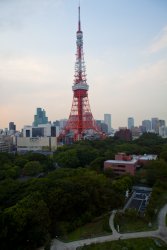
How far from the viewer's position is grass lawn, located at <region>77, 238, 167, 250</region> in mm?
11230

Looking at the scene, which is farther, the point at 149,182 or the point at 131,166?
the point at 131,166

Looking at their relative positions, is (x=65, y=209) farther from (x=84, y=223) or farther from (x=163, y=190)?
(x=163, y=190)

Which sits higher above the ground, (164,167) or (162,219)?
(164,167)

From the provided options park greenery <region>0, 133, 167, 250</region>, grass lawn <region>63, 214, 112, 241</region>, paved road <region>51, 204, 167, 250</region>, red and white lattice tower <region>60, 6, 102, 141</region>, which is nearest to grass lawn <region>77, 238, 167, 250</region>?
paved road <region>51, 204, 167, 250</region>

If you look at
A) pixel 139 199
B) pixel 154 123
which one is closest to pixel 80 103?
pixel 139 199

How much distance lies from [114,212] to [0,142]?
35568 millimetres

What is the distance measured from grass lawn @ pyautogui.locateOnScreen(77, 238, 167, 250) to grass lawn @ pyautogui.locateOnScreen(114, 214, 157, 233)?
1.00m

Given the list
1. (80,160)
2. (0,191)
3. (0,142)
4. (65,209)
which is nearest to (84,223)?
(65,209)

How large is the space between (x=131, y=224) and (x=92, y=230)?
6.17ft

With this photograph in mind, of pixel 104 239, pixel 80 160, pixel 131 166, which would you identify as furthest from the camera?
pixel 80 160

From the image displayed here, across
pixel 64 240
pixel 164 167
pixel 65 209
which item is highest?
pixel 164 167

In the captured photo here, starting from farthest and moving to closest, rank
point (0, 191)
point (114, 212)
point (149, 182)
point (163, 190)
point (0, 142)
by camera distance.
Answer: point (0, 142) → point (149, 182) → point (163, 190) → point (0, 191) → point (114, 212)

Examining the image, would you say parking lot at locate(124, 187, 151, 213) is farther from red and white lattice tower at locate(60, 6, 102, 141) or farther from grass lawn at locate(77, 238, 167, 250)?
red and white lattice tower at locate(60, 6, 102, 141)

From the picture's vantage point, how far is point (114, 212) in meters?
14.8
